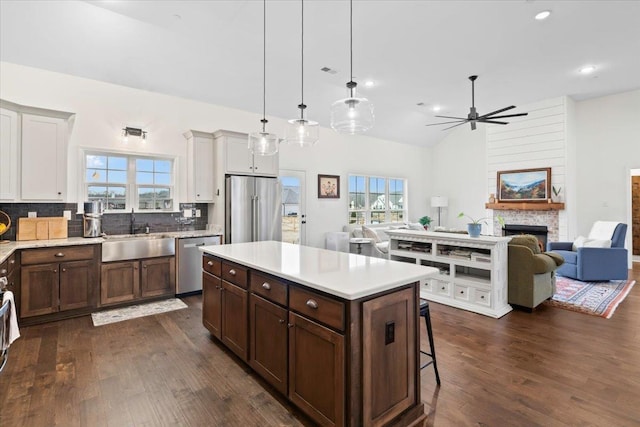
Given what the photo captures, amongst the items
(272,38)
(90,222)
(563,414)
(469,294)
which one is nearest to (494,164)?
(469,294)

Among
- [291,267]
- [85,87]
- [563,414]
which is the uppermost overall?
[85,87]

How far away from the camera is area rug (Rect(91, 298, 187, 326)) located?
3713mm

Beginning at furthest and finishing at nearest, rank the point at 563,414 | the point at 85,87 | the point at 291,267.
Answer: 1. the point at 85,87
2. the point at 291,267
3. the point at 563,414

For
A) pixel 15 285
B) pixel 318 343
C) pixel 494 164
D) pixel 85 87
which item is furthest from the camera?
pixel 494 164

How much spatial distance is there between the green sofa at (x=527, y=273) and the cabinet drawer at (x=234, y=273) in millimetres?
3336

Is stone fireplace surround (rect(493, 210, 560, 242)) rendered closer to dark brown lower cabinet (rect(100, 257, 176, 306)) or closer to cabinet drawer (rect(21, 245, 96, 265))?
dark brown lower cabinet (rect(100, 257, 176, 306))

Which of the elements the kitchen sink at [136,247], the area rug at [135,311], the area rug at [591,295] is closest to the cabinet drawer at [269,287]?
the area rug at [135,311]

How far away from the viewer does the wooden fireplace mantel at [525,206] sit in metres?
6.72

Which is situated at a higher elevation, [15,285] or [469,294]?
[15,285]

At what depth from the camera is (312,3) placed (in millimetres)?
3363

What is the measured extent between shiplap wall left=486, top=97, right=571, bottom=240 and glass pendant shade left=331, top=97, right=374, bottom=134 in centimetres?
619

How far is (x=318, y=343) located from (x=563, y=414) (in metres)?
1.65

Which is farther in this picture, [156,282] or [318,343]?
[156,282]

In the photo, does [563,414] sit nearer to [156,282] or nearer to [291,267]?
[291,267]
